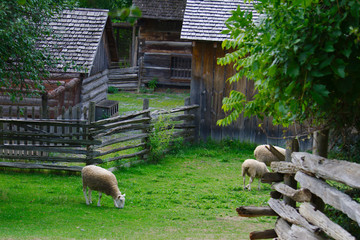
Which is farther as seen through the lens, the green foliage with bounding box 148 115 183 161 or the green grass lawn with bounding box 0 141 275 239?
the green foliage with bounding box 148 115 183 161

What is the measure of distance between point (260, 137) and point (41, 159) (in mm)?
7494

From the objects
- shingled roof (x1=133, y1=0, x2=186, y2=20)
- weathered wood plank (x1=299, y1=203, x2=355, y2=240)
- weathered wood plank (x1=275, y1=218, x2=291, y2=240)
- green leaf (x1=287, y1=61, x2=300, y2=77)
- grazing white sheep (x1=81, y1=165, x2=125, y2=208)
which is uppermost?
shingled roof (x1=133, y1=0, x2=186, y2=20)

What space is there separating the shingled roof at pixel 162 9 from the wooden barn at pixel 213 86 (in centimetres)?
1091

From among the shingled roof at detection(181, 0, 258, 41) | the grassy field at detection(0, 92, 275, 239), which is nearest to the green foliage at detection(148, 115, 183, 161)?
the grassy field at detection(0, 92, 275, 239)

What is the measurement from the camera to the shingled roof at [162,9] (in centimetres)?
A: 2751

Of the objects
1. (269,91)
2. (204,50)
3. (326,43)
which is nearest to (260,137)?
(204,50)

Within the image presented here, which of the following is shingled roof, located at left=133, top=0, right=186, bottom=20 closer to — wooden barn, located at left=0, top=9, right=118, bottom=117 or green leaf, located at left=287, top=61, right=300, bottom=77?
wooden barn, located at left=0, top=9, right=118, bottom=117

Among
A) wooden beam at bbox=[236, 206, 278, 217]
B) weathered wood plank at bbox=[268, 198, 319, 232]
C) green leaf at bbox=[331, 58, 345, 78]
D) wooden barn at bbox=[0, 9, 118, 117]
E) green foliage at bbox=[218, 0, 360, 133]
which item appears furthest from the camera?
wooden barn at bbox=[0, 9, 118, 117]

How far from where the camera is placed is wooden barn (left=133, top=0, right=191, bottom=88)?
91.6 ft

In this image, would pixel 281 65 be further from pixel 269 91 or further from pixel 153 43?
pixel 153 43

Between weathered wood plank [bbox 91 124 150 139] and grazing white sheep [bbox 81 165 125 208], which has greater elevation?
weathered wood plank [bbox 91 124 150 139]

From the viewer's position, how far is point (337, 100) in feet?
14.9

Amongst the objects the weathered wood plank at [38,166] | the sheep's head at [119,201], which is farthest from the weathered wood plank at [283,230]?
the weathered wood plank at [38,166]

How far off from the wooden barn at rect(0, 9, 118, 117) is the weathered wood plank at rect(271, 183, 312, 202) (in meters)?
10.5
